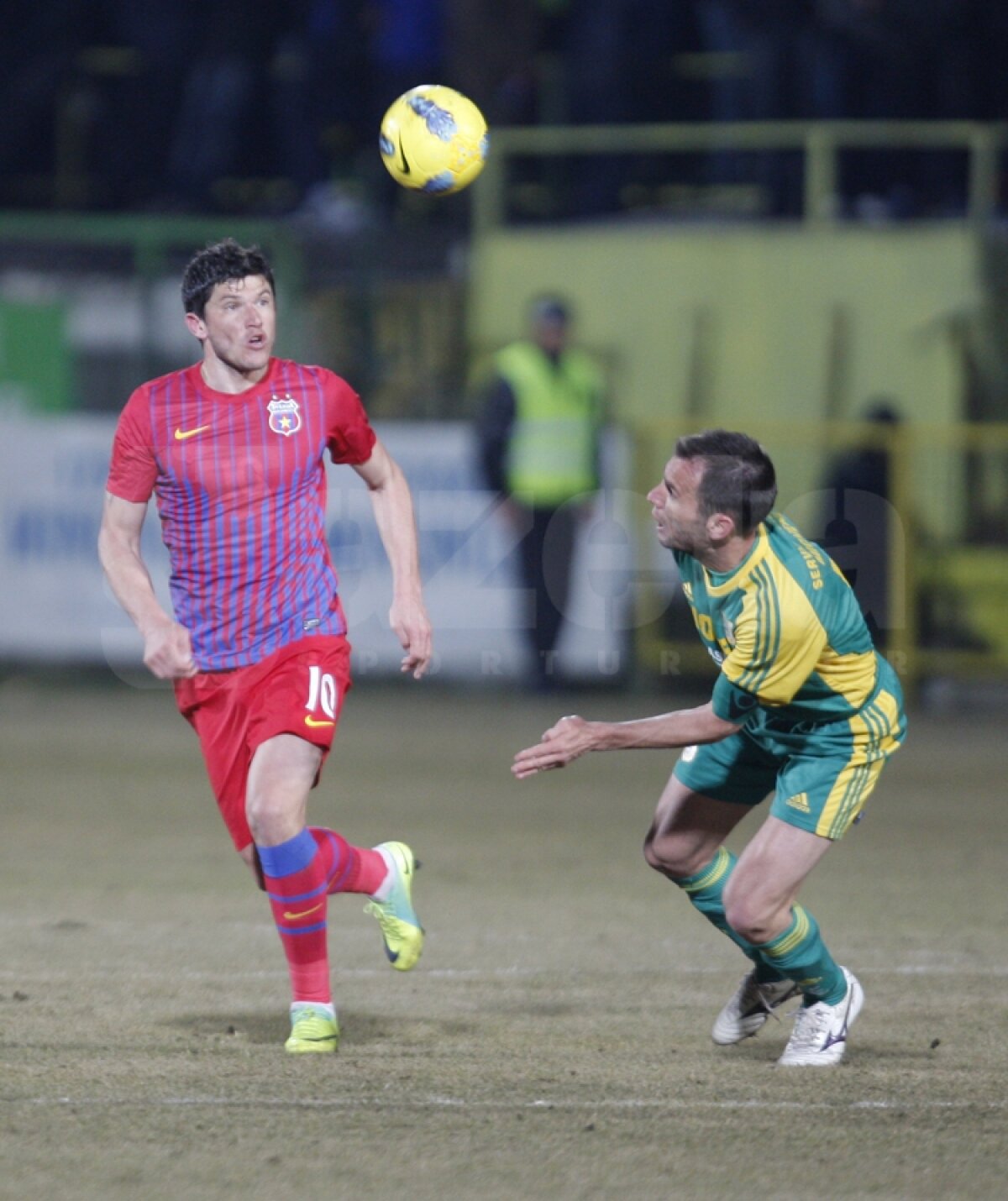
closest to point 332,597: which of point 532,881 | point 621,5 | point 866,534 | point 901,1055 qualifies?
point 901,1055

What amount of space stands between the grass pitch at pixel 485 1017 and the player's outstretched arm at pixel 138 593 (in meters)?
1.06

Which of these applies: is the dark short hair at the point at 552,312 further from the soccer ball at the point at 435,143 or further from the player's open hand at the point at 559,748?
the player's open hand at the point at 559,748

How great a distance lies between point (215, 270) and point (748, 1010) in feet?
8.33

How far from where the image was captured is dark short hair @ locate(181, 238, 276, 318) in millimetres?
5734

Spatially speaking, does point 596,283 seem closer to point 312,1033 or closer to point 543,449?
point 543,449

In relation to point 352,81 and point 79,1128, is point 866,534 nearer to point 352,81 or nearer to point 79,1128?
point 352,81

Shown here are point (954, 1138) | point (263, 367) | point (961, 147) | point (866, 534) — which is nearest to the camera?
point (954, 1138)

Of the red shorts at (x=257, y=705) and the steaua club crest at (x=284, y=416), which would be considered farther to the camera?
the steaua club crest at (x=284, y=416)

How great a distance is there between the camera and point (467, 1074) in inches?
213

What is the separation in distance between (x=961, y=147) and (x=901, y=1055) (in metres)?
11.2

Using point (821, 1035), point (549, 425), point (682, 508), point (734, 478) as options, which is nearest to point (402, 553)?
point (682, 508)

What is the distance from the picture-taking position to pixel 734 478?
17.6 feet

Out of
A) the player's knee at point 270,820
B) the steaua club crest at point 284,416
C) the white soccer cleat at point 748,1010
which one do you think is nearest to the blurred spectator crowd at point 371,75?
the steaua club crest at point 284,416

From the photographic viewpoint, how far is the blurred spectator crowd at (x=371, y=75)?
15.5 metres
